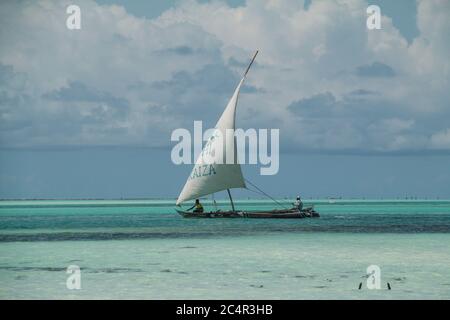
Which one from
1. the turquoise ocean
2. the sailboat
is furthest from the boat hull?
the turquoise ocean

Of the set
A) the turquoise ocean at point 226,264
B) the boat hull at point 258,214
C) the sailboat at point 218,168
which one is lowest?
the turquoise ocean at point 226,264

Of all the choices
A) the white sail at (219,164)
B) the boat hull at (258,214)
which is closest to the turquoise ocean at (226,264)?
the white sail at (219,164)

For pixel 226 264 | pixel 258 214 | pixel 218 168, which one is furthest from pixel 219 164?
pixel 226 264

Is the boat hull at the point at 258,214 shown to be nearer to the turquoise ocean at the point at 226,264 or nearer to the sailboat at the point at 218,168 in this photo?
the sailboat at the point at 218,168

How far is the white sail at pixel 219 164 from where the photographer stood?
2137 inches

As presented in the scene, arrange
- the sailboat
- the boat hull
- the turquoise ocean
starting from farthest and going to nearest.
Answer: the boat hull, the sailboat, the turquoise ocean

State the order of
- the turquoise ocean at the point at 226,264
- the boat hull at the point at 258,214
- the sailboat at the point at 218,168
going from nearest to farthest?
the turquoise ocean at the point at 226,264 → the sailboat at the point at 218,168 → the boat hull at the point at 258,214

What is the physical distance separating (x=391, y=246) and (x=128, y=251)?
40.9ft

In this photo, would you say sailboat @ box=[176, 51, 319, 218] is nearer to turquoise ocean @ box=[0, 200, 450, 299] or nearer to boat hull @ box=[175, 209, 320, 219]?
boat hull @ box=[175, 209, 320, 219]

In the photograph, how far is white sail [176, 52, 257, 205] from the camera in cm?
5428

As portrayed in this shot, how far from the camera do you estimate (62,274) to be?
25.1 metres
